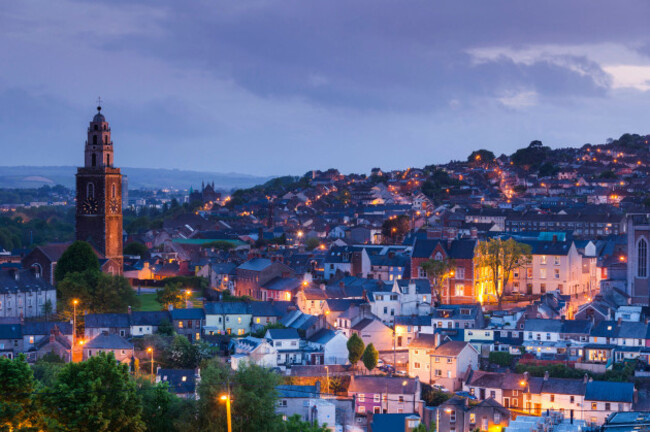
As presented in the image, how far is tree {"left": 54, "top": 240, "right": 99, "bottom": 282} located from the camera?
2208 inches

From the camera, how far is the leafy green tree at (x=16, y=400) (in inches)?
879

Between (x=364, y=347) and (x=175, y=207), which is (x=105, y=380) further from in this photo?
(x=175, y=207)

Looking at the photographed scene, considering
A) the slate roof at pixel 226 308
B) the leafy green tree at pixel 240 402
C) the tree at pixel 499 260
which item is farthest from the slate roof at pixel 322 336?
the leafy green tree at pixel 240 402

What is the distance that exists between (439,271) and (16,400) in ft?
111

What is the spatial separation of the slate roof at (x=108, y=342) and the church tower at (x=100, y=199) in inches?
640

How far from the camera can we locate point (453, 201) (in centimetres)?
10838

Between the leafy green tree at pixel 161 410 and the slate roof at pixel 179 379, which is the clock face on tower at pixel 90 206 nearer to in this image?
the slate roof at pixel 179 379

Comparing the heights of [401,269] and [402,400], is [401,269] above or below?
above

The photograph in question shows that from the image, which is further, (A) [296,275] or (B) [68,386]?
(A) [296,275]

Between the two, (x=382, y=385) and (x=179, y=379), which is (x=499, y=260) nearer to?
(x=382, y=385)

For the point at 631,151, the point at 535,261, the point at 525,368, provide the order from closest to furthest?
the point at 525,368
the point at 535,261
the point at 631,151

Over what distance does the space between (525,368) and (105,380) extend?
69.8ft

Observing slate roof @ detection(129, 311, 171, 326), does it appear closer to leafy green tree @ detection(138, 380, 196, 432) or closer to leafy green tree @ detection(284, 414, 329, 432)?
leafy green tree @ detection(284, 414, 329, 432)

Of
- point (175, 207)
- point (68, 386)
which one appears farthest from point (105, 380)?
point (175, 207)
